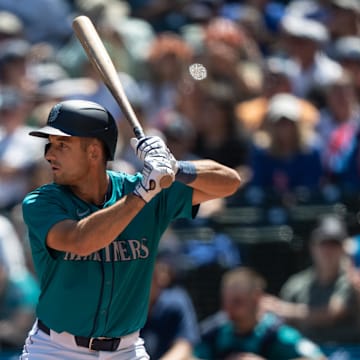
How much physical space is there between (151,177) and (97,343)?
76 centimetres

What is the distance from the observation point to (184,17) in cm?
1053

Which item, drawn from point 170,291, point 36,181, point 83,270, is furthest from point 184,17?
point 83,270

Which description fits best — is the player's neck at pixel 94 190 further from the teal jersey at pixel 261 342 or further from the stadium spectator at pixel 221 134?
the stadium spectator at pixel 221 134

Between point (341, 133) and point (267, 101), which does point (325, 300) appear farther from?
point (267, 101)

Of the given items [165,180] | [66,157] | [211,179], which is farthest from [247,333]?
[165,180]

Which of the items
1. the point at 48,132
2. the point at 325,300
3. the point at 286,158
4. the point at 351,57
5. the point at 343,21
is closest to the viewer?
the point at 48,132

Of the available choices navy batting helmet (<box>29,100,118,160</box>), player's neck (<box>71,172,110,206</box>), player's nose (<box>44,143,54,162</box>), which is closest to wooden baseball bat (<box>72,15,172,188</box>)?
navy batting helmet (<box>29,100,118,160</box>)

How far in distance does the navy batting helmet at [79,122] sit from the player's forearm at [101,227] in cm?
37

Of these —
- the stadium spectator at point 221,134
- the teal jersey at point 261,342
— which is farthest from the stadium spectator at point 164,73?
the teal jersey at point 261,342

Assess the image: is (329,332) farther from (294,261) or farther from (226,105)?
(226,105)

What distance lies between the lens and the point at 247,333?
6.59 meters

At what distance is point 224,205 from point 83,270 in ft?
11.5

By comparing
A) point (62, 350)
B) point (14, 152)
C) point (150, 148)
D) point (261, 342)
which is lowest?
point (261, 342)

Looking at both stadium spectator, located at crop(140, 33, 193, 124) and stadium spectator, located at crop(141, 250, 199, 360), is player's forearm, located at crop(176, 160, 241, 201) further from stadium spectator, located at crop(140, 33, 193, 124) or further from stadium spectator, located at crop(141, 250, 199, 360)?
stadium spectator, located at crop(140, 33, 193, 124)
